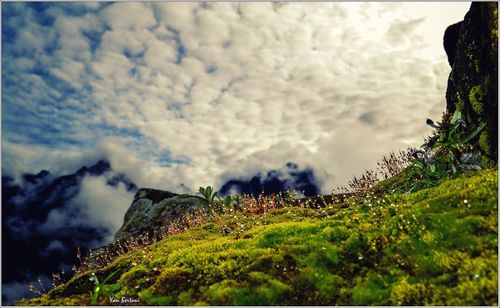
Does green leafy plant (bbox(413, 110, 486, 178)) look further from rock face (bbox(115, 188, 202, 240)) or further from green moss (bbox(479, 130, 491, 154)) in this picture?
rock face (bbox(115, 188, 202, 240))

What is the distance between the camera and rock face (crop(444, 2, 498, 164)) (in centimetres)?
1041

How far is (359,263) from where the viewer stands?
786 cm

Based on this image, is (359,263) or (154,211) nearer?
(359,263)

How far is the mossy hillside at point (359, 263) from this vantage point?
6684mm

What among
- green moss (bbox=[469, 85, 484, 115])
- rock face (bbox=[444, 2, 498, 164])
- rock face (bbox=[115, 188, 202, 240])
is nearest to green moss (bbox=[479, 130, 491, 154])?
rock face (bbox=[444, 2, 498, 164])

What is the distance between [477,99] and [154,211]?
18579mm

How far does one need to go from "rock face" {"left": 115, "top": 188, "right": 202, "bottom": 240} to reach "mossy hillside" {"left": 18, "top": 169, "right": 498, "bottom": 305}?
43.2 ft

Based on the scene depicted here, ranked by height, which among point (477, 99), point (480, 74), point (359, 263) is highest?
point (480, 74)

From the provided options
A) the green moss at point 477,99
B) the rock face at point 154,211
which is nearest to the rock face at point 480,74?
the green moss at point 477,99

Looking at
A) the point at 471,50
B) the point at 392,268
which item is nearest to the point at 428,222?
the point at 392,268

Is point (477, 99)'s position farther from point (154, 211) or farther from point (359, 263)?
point (154, 211)

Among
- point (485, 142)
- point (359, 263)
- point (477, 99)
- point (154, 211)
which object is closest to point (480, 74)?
point (477, 99)

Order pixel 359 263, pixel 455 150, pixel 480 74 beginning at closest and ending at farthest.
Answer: pixel 359 263 → pixel 480 74 → pixel 455 150

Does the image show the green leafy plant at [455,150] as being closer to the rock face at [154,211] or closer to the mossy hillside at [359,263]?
the mossy hillside at [359,263]
